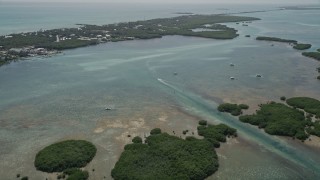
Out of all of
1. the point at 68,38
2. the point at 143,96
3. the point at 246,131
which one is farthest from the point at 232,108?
the point at 68,38

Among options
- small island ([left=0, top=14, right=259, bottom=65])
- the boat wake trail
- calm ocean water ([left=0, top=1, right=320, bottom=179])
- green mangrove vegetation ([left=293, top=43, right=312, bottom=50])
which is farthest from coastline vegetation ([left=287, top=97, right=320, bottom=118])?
small island ([left=0, top=14, right=259, bottom=65])

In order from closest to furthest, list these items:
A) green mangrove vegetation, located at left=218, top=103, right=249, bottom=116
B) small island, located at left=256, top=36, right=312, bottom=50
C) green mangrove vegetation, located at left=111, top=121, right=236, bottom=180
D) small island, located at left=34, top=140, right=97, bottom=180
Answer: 1. green mangrove vegetation, located at left=111, top=121, right=236, bottom=180
2. small island, located at left=34, top=140, right=97, bottom=180
3. green mangrove vegetation, located at left=218, top=103, right=249, bottom=116
4. small island, located at left=256, top=36, right=312, bottom=50

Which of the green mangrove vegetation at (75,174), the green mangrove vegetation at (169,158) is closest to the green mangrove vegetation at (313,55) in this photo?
the green mangrove vegetation at (169,158)

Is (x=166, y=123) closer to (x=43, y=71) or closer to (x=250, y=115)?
(x=250, y=115)

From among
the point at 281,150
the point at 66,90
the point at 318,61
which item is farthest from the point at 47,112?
the point at 318,61

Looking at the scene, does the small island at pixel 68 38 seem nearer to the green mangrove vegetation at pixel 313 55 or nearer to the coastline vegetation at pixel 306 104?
the green mangrove vegetation at pixel 313 55

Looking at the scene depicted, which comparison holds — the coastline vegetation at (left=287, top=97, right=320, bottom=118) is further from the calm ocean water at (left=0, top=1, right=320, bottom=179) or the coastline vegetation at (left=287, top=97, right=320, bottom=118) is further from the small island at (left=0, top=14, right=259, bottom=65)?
the small island at (left=0, top=14, right=259, bottom=65)

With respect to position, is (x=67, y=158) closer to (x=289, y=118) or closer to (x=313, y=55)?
(x=289, y=118)
